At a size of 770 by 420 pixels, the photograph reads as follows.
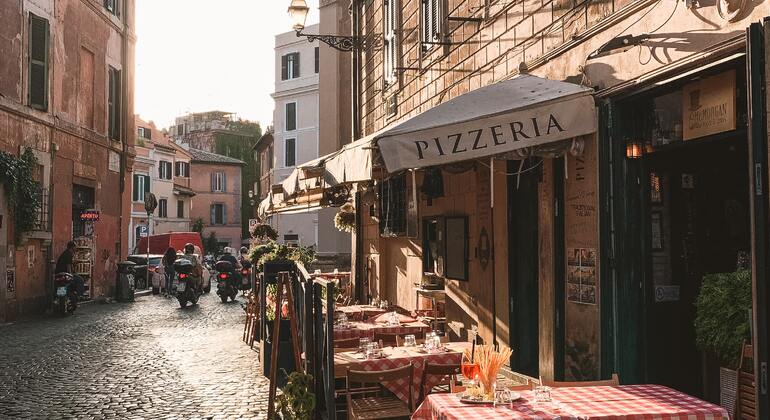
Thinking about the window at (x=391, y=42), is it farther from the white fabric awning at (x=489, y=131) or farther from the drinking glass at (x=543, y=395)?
the drinking glass at (x=543, y=395)

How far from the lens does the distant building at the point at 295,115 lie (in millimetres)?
51625

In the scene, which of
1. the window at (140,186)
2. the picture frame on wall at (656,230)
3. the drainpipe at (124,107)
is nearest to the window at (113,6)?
the drainpipe at (124,107)

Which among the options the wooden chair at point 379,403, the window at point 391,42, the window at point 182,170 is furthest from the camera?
the window at point 182,170

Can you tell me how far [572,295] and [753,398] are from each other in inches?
104

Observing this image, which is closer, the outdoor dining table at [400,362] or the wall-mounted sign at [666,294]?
the outdoor dining table at [400,362]

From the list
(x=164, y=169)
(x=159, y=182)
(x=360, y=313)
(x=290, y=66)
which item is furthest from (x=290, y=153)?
(x=360, y=313)

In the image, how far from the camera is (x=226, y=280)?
21.9 m

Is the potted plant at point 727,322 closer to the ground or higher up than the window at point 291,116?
closer to the ground

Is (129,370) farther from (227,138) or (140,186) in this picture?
(227,138)

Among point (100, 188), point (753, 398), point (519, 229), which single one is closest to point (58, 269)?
point (100, 188)

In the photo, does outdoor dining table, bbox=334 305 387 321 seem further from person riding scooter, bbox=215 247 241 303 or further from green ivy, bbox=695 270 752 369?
person riding scooter, bbox=215 247 241 303

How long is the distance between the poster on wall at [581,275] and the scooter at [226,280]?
15102 mm

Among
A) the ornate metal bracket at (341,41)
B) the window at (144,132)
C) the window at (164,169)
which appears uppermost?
the window at (144,132)

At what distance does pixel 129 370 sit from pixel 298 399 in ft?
15.6
